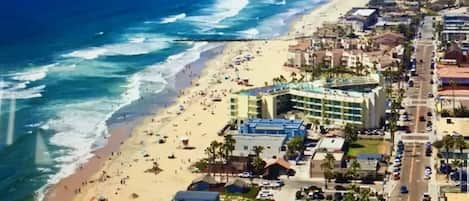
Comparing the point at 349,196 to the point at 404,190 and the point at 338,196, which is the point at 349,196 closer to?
the point at 338,196

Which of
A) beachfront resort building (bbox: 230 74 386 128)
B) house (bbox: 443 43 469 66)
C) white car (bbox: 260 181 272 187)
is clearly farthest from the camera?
house (bbox: 443 43 469 66)

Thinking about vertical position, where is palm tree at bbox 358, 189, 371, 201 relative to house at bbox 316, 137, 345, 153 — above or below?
below

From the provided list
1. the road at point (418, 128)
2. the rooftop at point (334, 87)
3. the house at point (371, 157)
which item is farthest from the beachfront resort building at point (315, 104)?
the house at point (371, 157)

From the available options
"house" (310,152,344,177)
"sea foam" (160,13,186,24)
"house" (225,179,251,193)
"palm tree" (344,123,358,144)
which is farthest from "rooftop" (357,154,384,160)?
"sea foam" (160,13,186,24)

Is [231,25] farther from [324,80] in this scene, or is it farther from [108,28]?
[324,80]

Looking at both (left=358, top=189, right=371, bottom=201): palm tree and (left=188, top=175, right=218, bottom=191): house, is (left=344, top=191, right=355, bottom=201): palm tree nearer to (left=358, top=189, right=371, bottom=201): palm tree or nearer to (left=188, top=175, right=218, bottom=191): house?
(left=358, top=189, right=371, bottom=201): palm tree

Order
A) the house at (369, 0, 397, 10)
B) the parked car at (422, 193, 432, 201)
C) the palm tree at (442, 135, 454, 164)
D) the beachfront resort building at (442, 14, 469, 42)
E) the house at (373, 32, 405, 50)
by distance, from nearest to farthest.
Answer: the parked car at (422, 193, 432, 201)
the palm tree at (442, 135, 454, 164)
the house at (373, 32, 405, 50)
the beachfront resort building at (442, 14, 469, 42)
the house at (369, 0, 397, 10)

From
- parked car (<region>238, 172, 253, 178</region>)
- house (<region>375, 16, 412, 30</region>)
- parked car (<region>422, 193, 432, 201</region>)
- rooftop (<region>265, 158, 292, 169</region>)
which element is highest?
house (<region>375, 16, 412, 30</region>)

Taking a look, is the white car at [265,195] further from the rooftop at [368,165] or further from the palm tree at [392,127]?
the palm tree at [392,127]
